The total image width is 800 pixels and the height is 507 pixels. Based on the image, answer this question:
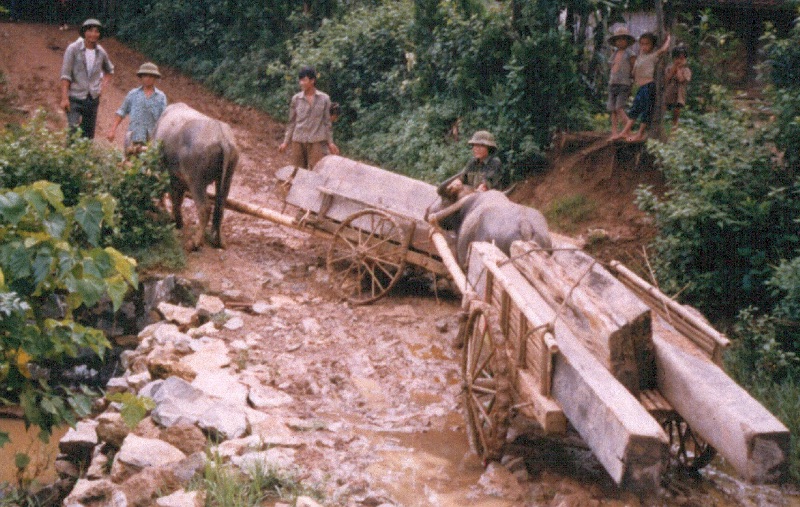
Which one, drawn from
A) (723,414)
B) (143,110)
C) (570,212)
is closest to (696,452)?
(723,414)

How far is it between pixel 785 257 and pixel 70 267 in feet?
20.2

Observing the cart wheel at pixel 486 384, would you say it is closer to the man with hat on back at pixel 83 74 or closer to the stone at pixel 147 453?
the stone at pixel 147 453

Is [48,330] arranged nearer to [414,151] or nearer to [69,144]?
[69,144]

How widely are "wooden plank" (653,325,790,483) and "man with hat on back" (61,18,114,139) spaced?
8.32m

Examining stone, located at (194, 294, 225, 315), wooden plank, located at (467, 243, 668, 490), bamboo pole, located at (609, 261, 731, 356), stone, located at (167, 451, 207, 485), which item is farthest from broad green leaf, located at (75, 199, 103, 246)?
stone, located at (194, 294, 225, 315)

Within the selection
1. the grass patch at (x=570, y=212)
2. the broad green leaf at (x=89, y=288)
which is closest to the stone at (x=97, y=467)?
the broad green leaf at (x=89, y=288)

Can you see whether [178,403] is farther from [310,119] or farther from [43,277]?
[310,119]

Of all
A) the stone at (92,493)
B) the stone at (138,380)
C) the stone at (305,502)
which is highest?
the stone at (305,502)

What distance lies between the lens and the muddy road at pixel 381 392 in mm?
5129

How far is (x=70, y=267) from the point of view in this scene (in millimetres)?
3809

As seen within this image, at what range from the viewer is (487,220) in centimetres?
735

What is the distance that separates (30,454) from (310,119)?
17.7 ft

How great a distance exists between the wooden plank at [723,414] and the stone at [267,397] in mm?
2875

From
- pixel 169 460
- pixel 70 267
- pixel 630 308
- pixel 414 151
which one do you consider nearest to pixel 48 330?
pixel 70 267
